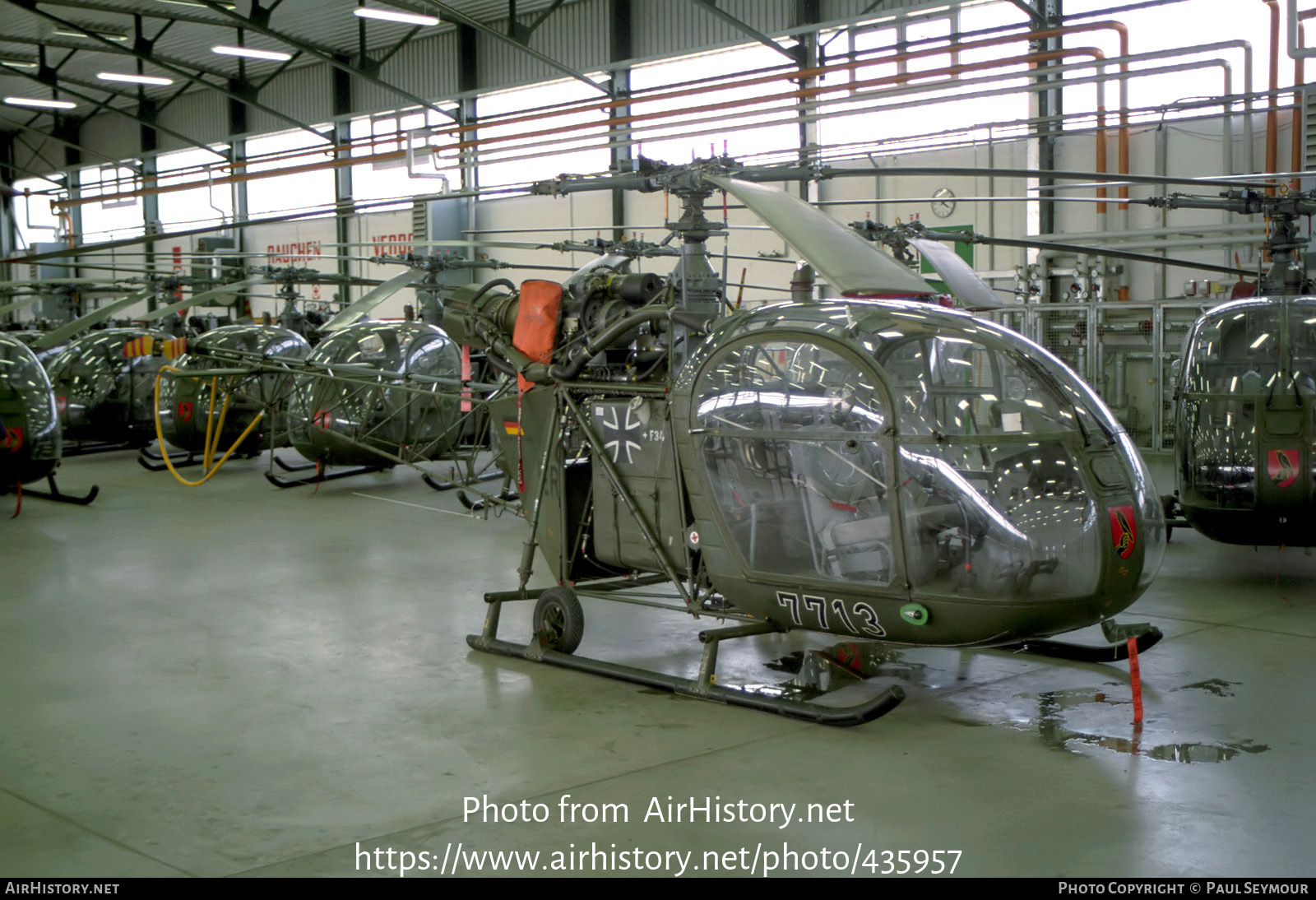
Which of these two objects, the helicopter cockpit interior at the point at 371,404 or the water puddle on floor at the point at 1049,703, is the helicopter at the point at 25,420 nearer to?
the helicopter cockpit interior at the point at 371,404

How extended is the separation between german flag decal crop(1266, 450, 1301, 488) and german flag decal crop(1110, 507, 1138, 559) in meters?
3.08

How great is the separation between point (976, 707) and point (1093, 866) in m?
1.62

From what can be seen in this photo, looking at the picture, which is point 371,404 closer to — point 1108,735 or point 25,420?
point 25,420

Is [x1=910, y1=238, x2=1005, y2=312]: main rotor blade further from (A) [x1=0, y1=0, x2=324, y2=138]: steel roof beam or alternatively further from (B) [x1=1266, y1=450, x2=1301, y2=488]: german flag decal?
(A) [x1=0, y1=0, x2=324, y2=138]: steel roof beam

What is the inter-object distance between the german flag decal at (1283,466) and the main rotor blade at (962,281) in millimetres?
2243

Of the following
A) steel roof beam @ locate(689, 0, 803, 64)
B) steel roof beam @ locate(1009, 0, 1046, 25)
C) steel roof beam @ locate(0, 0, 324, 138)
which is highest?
steel roof beam @ locate(0, 0, 324, 138)

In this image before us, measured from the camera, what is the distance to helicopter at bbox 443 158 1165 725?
14.8ft

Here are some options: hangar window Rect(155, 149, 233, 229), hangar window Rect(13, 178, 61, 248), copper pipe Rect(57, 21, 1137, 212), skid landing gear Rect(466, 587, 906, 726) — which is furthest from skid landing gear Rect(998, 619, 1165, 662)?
hangar window Rect(13, 178, 61, 248)

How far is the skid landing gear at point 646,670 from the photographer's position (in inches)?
190

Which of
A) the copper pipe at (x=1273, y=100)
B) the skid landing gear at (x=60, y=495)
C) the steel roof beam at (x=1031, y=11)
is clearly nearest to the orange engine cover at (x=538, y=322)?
the skid landing gear at (x=60, y=495)

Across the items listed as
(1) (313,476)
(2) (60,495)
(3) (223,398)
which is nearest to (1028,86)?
(1) (313,476)

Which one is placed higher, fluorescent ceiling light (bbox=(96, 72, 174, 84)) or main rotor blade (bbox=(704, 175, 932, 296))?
fluorescent ceiling light (bbox=(96, 72, 174, 84))

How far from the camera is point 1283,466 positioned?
707cm

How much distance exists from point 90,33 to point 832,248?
69.0 ft
